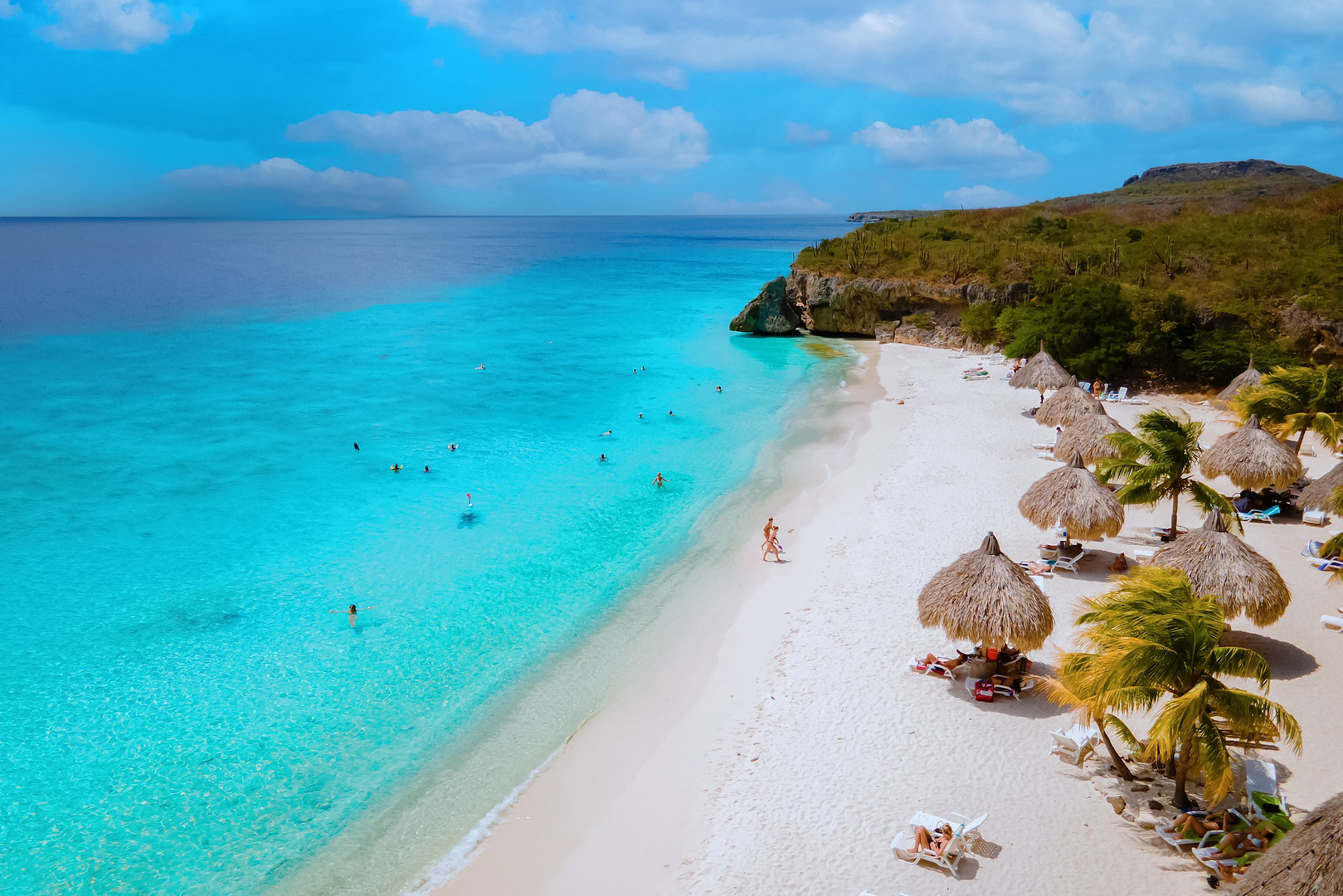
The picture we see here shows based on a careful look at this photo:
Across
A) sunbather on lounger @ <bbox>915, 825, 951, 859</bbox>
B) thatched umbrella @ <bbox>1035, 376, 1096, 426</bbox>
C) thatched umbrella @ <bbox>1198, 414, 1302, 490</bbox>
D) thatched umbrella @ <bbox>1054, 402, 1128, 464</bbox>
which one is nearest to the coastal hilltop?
thatched umbrella @ <bbox>1035, 376, 1096, 426</bbox>

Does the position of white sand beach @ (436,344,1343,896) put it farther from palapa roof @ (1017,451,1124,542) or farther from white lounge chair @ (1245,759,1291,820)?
palapa roof @ (1017,451,1124,542)

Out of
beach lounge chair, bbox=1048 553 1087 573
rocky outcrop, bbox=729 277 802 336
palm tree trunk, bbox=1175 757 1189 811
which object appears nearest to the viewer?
palm tree trunk, bbox=1175 757 1189 811

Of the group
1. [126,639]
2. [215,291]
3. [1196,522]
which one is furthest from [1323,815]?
[215,291]

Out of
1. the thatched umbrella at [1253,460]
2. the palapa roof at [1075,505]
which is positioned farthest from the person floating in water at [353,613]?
the thatched umbrella at [1253,460]

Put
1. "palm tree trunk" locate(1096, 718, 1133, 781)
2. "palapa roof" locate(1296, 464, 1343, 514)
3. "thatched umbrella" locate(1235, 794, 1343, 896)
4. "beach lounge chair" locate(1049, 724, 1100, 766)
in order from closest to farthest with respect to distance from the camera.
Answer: "thatched umbrella" locate(1235, 794, 1343, 896), "palm tree trunk" locate(1096, 718, 1133, 781), "beach lounge chair" locate(1049, 724, 1100, 766), "palapa roof" locate(1296, 464, 1343, 514)

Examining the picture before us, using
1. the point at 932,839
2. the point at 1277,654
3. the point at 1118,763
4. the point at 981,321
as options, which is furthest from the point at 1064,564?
the point at 981,321

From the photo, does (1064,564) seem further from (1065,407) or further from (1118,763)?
(1065,407)

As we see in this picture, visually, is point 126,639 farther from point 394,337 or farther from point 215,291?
point 215,291
